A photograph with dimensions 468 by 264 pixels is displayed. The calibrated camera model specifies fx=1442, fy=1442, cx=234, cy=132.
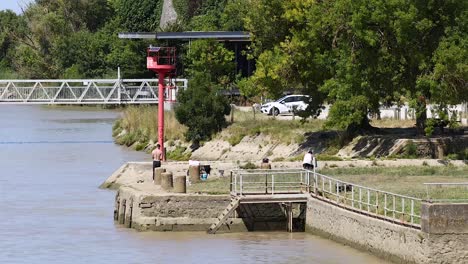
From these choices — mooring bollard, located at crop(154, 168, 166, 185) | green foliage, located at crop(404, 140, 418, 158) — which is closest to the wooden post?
mooring bollard, located at crop(154, 168, 166, 185)

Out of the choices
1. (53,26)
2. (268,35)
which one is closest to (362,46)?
(268,35)

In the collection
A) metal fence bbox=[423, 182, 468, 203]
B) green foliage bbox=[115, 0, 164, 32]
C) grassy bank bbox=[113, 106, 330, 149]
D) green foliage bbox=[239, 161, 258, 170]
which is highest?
green foliage bbox=[115, 0, 164, 32]

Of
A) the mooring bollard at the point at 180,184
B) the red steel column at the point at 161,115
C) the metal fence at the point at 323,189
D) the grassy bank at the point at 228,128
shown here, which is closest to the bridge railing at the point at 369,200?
the metal fence at the point at 323,189

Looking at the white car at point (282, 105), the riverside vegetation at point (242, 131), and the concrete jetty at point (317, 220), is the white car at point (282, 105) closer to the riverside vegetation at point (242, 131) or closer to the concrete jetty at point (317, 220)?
the riverside vegetation at point (242, 131)

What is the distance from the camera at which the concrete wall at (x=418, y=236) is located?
108 feet

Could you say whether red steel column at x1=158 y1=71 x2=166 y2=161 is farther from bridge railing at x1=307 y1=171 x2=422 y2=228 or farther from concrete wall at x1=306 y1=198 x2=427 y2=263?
concrete wall at x1=306 y1=198 x2=427 y2=263

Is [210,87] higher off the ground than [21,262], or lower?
higher

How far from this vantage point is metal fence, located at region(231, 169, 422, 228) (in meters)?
36.9

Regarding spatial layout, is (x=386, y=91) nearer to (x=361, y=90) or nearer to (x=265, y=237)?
(x=361, y=90)

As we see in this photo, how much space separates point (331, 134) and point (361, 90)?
26.6 ft

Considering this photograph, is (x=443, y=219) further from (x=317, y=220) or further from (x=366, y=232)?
(x=317, y=220)

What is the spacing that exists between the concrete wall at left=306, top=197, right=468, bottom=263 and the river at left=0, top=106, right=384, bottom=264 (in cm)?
43

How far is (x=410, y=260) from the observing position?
33.7 metres

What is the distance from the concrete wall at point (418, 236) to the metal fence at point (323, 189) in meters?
0.42
